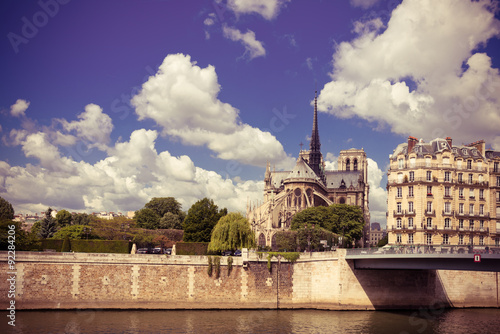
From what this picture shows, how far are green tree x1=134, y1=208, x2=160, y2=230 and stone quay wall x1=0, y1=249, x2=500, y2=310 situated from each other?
5161cm

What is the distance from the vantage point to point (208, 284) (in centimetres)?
4984

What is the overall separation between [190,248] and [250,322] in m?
16.7

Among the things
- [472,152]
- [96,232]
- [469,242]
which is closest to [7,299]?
[96,232]

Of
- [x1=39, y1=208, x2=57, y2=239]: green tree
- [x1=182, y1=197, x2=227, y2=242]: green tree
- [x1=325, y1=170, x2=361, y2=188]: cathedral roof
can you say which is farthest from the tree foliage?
[x1=325, y1=170, x2=361, y2=188]: cathedral roof

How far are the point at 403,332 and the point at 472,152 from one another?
38299mm

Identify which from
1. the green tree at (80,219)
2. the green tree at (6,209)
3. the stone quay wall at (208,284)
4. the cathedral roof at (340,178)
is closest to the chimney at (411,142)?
the stone quay wall at (208,284)

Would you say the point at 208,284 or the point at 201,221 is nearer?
the point at 208,284

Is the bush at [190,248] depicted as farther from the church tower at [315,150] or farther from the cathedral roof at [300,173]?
the church tower at [315,150]

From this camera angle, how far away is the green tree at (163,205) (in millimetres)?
108619

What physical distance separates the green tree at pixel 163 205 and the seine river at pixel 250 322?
6231cm

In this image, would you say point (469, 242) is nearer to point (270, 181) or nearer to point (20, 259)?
point (20, 259)

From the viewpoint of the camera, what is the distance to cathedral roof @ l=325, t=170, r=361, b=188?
155625 mm

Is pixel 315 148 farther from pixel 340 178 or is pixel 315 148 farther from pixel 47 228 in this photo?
pixel 47 228

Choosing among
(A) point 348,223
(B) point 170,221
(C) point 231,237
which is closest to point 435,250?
(C) point 231,237
